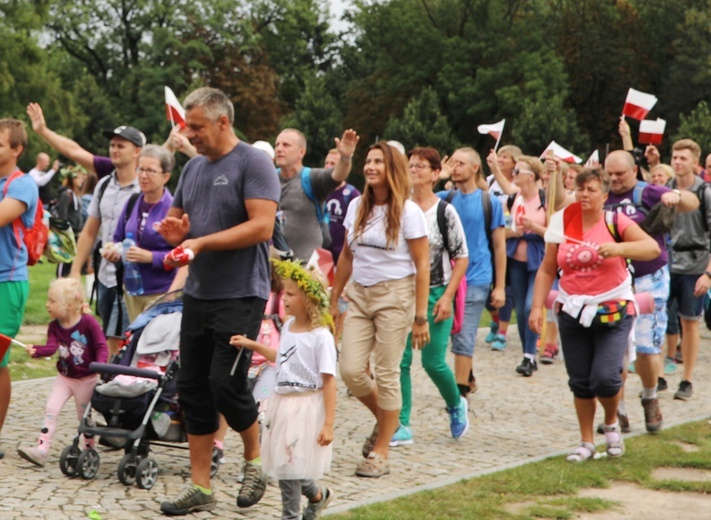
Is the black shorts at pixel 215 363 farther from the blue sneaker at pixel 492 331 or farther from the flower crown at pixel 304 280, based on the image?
the blue sneaker at pixel 492 331

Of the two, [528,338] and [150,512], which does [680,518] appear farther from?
[528,338]

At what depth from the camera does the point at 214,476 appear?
6.82 meters

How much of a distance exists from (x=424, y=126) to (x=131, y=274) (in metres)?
43.0

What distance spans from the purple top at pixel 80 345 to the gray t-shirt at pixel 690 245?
6.29 metres

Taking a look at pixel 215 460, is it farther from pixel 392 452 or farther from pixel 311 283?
pixel 311 283

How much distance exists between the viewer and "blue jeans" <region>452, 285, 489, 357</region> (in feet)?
30.3

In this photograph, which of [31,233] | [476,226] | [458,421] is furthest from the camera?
[476,226]

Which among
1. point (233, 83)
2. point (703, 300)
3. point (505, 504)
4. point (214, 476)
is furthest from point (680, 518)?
point (233, 83)

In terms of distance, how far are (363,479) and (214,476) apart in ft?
2.96

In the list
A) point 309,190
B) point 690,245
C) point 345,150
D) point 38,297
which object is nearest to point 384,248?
point 345,150

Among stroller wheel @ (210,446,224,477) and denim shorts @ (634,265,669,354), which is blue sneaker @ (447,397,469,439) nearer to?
denim shorts @ (634,265,669,354)

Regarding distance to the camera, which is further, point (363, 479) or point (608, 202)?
point (608, 202)

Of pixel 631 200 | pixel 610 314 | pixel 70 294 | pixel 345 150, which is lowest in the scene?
pixel 70 294

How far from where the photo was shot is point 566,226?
7.61 meters
